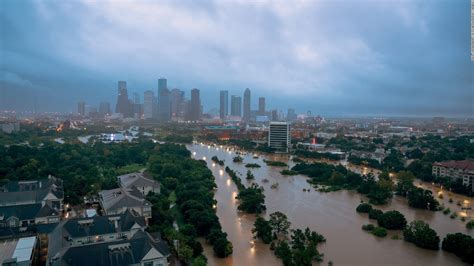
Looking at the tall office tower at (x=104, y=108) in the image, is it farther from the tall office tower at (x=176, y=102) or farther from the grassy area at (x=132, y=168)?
the grassy area at (x=132, y=168)

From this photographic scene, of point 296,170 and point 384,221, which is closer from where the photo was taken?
point 384,221

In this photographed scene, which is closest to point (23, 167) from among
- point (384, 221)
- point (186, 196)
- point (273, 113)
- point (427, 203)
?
point (186, 196)

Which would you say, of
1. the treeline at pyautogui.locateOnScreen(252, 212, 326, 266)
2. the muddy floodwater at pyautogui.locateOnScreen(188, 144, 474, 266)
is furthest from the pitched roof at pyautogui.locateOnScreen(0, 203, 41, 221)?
the treeline at pyautogui.locateOnScreen(252, 212, 326, 266)

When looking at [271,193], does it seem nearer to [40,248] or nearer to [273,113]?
[40,248]

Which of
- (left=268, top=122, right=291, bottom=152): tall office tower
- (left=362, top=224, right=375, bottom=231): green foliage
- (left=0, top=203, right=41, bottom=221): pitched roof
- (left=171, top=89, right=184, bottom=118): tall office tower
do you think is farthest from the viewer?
(left=171, top=89, right=184, bottom=118): tall office tower

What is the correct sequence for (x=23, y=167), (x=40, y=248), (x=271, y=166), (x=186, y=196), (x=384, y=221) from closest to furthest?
1. (x=40, y=248)
2. (x=384, y=221)
3. (x=186, y=196)
4. (x=23, y=167)
5. (x=271, y=166)

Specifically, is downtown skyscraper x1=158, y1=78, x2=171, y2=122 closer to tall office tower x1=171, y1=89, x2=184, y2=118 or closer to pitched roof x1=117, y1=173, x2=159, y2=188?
tall office tower x1=171, y1=89, x2=184, y2=118

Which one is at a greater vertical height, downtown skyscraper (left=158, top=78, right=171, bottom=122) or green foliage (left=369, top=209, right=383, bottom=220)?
downtown skyscraper (left=158, top=78, right=171, bottom=122)
